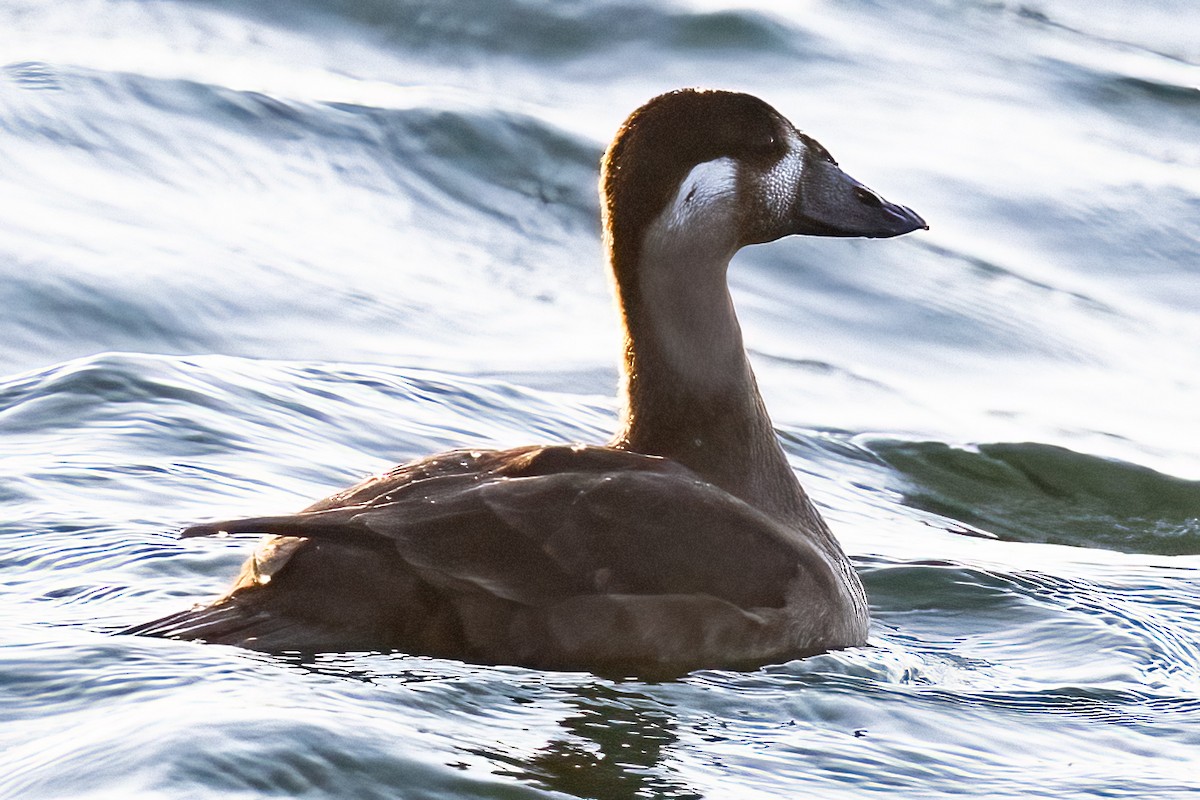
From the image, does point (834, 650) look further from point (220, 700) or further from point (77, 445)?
point (77, 445)

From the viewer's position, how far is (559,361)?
891cm

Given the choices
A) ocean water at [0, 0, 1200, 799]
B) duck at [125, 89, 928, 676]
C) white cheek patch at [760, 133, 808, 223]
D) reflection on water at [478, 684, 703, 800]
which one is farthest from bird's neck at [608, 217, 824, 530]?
reflection on water at [478, 684, 703, 800]

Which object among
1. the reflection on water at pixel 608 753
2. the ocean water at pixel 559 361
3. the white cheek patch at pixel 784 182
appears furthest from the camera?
the white cheek patch at pixel 784 182

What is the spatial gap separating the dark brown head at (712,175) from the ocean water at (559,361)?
1231mm

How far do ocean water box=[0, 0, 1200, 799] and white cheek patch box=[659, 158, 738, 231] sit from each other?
4.12ft

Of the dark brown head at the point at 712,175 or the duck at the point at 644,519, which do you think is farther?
the dark brown head at the point at 712,175

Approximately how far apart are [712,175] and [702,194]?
0.19 feet

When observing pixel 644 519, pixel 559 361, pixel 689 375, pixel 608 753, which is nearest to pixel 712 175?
pixel 689 375

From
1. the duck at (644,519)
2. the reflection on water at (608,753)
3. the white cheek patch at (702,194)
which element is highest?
the white cheek patch at (702,194)

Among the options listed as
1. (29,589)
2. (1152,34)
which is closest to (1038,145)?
(1152,34)

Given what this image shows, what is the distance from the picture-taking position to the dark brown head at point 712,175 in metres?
5.49

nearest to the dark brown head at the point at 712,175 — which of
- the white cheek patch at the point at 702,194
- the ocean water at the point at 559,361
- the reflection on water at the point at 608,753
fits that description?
the white cheek patch at the point at 702,194

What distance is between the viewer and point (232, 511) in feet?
20.3

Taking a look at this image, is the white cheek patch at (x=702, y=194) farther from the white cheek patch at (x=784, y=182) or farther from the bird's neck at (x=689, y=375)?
the white cheek patch at (x=784, y=182)
